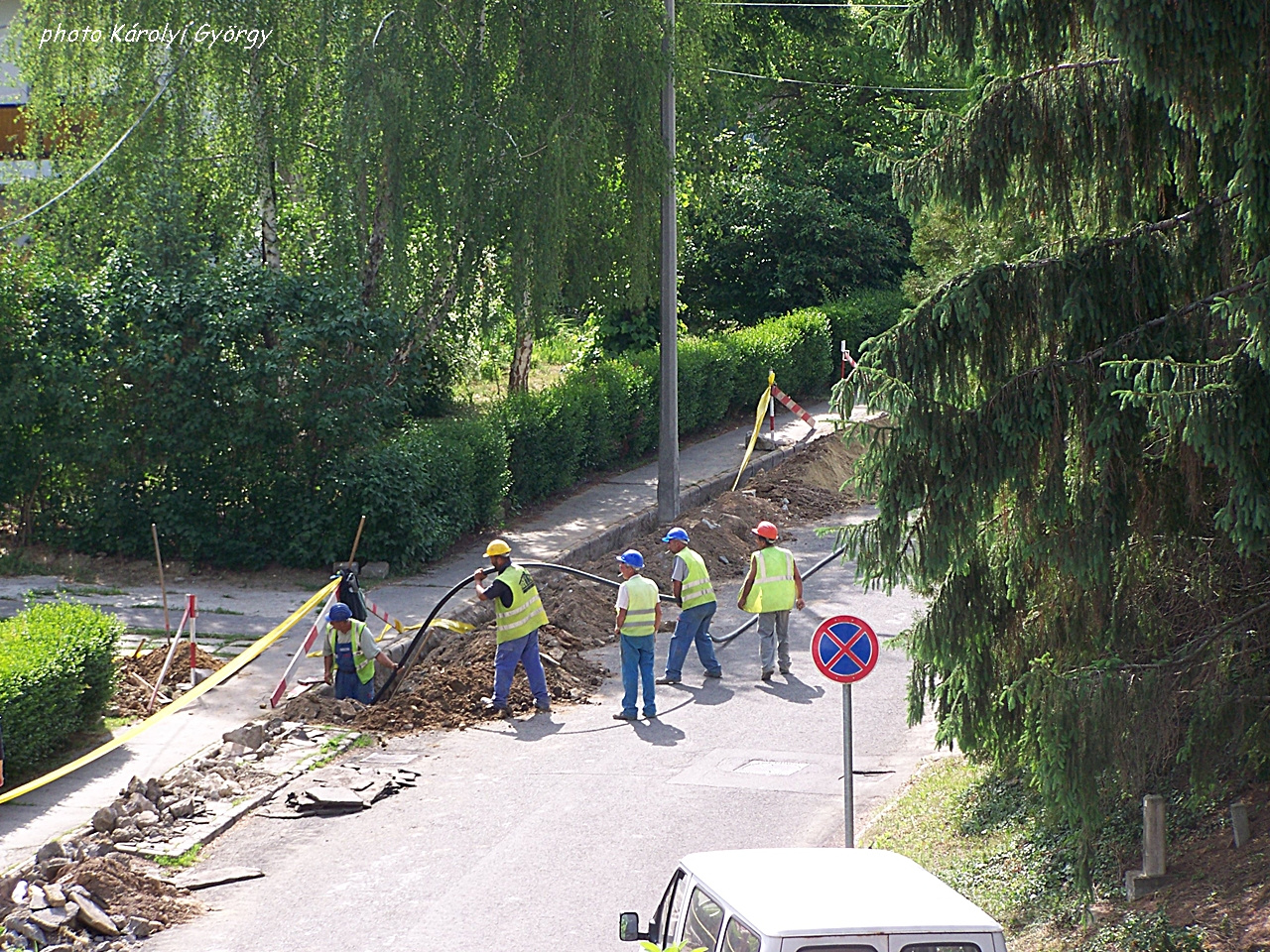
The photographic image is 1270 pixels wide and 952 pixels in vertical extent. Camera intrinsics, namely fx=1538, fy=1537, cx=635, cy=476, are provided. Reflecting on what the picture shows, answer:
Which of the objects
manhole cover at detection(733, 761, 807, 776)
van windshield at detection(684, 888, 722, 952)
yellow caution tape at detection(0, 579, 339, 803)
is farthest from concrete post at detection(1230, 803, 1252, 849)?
yellow caution tape at detection(0, 579, 339, 803)

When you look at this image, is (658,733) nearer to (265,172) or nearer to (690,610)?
(690,610)

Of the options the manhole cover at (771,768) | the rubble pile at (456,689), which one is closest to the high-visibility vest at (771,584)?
the rubble pile at (456,689)

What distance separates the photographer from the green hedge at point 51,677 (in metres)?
11.4

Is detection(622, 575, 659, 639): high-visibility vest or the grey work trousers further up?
detection(622, 575, 659, 639): high-visibility vest

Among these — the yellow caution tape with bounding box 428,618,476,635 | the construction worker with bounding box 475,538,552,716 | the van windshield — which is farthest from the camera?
the yellow caution tape with bounding box 428,618,476,635

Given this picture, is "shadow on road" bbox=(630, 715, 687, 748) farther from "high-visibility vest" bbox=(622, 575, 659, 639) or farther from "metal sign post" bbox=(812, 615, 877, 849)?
"metal sign post" bbox=(812, 615, 877, 849)

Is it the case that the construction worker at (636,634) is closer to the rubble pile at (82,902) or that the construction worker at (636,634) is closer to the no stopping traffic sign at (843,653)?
the no stopping traffic sign at (843,653)

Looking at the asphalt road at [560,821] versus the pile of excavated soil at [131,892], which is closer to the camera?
the asphalt road at [560,821]

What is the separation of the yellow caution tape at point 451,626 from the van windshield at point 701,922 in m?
9.13

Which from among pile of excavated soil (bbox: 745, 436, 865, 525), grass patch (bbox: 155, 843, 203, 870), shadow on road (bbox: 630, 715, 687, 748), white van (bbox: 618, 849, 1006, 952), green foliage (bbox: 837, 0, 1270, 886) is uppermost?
green foliage (bbox: 837, 0, 1270, 886)

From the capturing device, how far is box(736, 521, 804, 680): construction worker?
607 inches

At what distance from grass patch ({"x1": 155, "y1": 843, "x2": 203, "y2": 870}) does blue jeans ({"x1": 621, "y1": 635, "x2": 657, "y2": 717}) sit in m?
4.58

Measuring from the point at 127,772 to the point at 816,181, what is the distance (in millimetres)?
28490

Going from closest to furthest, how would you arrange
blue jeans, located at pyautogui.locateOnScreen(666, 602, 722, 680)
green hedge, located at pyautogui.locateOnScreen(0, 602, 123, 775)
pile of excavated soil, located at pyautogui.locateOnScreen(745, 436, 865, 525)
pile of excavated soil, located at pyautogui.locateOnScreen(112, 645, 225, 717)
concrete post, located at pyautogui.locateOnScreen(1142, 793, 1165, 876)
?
concrete post, located at pyautogui.locateOnScreen(1142, 793, 1165, 876) < green hedge, located at pyautogui.locateOnScreen(0, 602, 123, 775) < pile of excavated soil, located at pyautogui.locateOnScreen(112, 645, 225, 717) < blue jeans, located at pyautogui.locateOnScreen(666, 602, 722, 680) < pile of excavated soil, located at pyautogui.locateOnScreen(745, 436, 865, 525)
